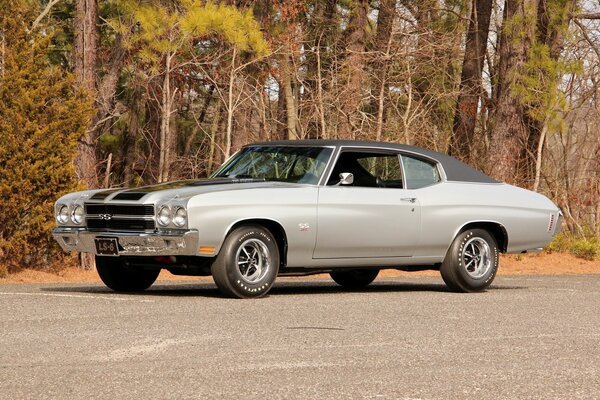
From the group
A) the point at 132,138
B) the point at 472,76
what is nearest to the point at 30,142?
the point at 472,76

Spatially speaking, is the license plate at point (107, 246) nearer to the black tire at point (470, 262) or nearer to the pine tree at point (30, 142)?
the black tire at point (470, 262)

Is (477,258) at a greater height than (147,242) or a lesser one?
lesser

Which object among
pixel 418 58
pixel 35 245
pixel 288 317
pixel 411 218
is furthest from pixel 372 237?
pixel 418 58

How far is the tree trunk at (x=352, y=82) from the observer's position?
78.0 feet

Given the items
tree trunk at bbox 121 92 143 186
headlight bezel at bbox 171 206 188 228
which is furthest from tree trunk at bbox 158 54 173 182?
tree trunk at bbox 121 92 143 186

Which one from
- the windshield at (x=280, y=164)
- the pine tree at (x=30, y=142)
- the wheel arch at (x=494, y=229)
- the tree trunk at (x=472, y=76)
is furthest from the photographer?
the tree trunk at (x=472, y=76)

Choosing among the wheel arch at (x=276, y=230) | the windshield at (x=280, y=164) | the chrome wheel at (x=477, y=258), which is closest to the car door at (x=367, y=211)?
the windshield at (x=280, y=164)

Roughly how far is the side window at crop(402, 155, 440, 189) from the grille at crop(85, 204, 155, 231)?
3.24m

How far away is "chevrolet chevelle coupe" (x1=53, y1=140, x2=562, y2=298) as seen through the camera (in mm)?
11977

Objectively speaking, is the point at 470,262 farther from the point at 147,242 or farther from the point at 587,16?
the point at 587,16

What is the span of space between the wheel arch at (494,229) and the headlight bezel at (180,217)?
11.6ft

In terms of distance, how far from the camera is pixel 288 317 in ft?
35.3

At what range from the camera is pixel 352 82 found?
83.0 feet

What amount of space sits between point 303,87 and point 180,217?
14.7 meters
